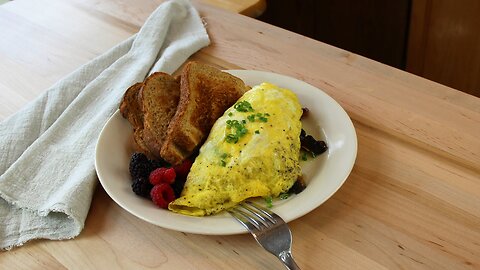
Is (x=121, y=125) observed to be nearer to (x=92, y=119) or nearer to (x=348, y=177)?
(x=92, y=119)

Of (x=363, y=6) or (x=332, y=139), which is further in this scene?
(x=363, y=6)

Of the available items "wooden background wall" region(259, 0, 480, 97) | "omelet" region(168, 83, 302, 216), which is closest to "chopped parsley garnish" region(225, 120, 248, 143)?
"omelet" region(168, 83, 302, 216)

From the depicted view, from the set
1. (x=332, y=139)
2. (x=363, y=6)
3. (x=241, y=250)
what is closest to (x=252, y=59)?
(x=332, y=139)

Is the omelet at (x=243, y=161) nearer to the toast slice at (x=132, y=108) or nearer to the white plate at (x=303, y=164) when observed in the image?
the white plate at (x=303, y=164)

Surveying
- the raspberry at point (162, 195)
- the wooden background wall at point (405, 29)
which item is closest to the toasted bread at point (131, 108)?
the raspberry at point (162, 195)

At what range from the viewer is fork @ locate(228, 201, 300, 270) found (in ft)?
2.56

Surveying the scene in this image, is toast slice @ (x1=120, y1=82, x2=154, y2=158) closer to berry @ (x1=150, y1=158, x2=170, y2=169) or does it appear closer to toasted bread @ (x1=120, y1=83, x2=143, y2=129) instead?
toasted bread @ (x1=120, y1=83, x2=143, y2=129)

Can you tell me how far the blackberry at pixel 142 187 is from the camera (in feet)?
3.01

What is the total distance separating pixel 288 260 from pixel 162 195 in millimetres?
250

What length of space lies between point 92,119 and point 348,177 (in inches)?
22.2

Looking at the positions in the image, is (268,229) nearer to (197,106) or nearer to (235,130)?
(235,130)

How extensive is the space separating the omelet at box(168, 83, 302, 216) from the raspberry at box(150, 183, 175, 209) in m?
0.01

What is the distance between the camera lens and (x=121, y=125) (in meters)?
1.10

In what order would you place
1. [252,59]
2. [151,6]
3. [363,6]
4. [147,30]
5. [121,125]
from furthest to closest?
[363,6], [151,6], [147,30], [252,59], [121,125]
